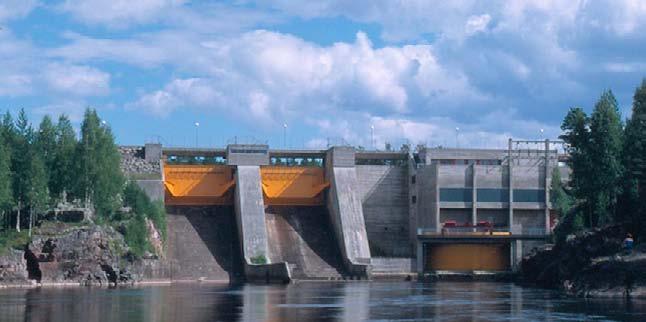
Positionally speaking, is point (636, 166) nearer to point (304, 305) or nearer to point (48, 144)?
point (304, 305)

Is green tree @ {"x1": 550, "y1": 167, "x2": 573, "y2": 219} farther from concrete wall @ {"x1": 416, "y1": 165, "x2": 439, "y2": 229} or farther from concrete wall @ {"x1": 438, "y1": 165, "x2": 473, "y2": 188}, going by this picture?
concrete wall @ {"x1": 416, "y1": 165, "x2": 439, "y2": 229}

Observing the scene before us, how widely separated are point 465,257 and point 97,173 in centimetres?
3647

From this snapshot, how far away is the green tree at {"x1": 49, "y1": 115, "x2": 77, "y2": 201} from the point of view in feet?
318

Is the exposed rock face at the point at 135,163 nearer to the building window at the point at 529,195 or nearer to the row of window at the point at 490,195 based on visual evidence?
the row of window at the point at 490,195

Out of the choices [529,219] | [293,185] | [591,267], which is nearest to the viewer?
[591,267]

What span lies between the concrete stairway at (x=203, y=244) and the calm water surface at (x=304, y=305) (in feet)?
48.9

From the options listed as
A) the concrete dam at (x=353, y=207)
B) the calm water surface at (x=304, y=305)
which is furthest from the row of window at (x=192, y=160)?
the calm water surface at (x=304, y=305)

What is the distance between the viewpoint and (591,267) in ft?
250

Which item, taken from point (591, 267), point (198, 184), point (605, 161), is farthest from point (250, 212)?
point (591, 267)

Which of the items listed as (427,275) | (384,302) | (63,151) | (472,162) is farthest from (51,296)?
(472,162)

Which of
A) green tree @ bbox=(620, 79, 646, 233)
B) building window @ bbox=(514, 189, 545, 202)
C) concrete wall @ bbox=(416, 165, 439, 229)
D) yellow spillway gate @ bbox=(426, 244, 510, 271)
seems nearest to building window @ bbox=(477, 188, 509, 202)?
building window @ bbox=(514, 189, 545, 202)

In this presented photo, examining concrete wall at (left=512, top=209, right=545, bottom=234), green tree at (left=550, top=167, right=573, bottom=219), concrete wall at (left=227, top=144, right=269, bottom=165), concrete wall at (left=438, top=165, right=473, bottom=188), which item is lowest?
concrete wall at (left=512, top=209, right=545, bottom=234)

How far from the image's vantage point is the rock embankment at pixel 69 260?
274 ft

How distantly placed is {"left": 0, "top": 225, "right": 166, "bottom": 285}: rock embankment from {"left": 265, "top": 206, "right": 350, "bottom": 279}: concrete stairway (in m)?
17.6
